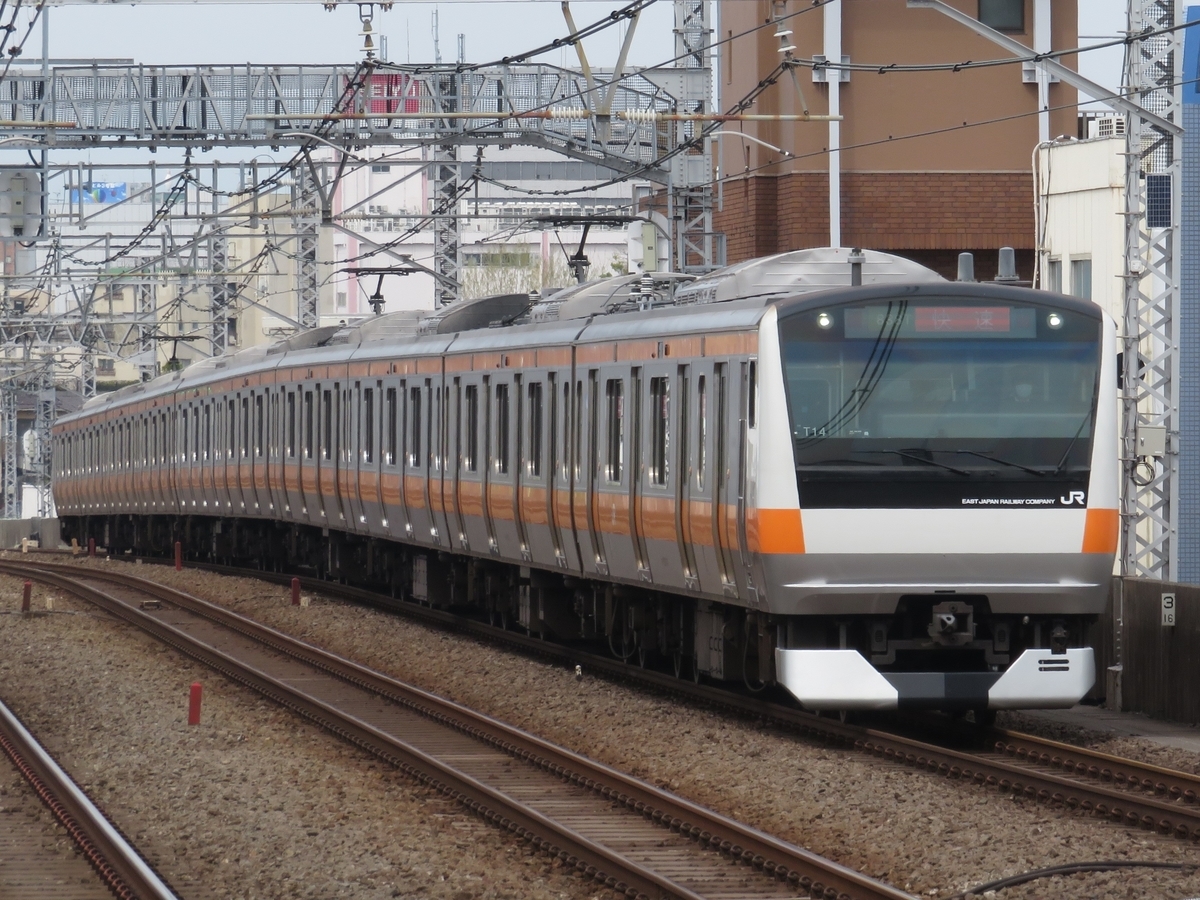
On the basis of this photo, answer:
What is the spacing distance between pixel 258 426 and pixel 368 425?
20.1 ft

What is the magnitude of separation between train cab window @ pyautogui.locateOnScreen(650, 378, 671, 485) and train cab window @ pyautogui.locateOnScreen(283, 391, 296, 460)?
13.5 meters

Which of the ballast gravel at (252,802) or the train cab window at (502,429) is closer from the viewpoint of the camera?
the ballast gravel at (252,802)

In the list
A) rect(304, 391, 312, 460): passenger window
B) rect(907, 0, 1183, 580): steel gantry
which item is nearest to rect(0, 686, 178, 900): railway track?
rect(907, 0, 1183, 580): steel gantry

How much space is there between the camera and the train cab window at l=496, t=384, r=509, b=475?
18.8 m

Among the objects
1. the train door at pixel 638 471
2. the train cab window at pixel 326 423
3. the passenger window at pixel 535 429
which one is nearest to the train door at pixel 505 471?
the passenger window at pixel 535 429

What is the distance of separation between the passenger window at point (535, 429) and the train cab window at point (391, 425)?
5099 mm

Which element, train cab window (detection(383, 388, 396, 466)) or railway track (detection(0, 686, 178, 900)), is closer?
railway track (detection(0, 686, 178, 900))

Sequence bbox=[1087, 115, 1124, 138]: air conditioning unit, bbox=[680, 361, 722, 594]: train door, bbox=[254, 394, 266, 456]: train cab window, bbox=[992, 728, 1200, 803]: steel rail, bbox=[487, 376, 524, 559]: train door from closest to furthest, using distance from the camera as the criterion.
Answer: bbox=[992, 728, 1200, 803]: steel rail → bbox=[680, 361, 722, 594]: train door → bbox=[487, 376, 524, 559]: train door → bbox=[1087, 115, 1124, 138]: air conditioning unit → bbox=[254, 394, 266, 456]: train cab window

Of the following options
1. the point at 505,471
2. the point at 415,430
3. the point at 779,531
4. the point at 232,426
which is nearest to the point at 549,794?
the point at 779,531

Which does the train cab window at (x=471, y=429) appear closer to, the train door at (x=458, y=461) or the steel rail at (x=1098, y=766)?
the train door at (x=458, y=461)

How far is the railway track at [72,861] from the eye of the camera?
9.26m

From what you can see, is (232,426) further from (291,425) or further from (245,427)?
(291,425)

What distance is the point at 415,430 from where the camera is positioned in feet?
72.6

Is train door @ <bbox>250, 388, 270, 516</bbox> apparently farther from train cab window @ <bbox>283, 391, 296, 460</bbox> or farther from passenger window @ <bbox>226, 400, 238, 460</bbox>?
train cab window @ <bbox>283, 391, 296, 460</bbox>
